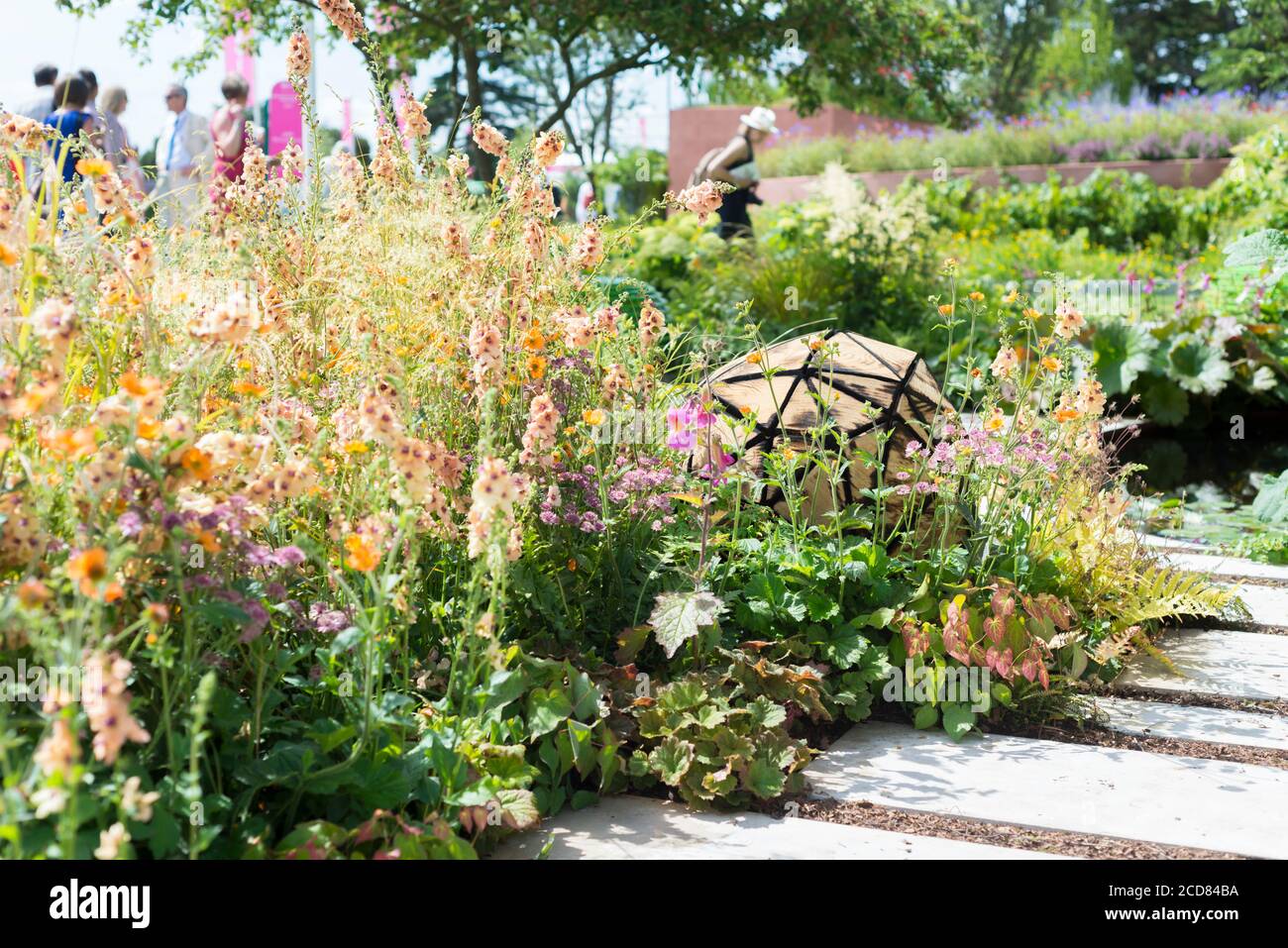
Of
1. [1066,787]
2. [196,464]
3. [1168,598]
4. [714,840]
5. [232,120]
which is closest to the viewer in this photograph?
[196,464]

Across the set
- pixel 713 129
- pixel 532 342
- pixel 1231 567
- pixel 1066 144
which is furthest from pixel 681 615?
pixel 713 129

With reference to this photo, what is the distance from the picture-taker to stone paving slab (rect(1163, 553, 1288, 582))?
153 inches

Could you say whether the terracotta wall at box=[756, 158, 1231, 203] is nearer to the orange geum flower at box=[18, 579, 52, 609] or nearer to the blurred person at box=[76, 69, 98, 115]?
the blurred person at box=[76, 69, 98, 115]

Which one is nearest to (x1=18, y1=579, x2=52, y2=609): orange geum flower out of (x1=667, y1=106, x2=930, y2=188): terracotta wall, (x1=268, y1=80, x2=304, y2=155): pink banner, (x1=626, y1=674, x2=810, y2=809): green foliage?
(x1=626, y1=674, x2=810, y2=809): green foliage

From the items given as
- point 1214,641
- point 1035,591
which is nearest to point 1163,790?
point 1035,591

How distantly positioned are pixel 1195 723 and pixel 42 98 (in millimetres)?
6852

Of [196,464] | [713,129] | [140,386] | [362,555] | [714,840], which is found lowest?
[714,840]

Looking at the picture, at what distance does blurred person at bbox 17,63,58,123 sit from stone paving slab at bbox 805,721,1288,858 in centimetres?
593

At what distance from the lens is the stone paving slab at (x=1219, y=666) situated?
2850mm

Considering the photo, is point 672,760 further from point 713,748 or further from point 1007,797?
point 1007,797

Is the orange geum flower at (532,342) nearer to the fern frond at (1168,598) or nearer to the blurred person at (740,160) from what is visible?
the fern frond at (1168,598)

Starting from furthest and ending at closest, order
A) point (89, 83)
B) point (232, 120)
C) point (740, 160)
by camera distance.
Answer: point (740, 160)
point (232, 120)
point (89, 83)

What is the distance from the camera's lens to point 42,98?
686cm
